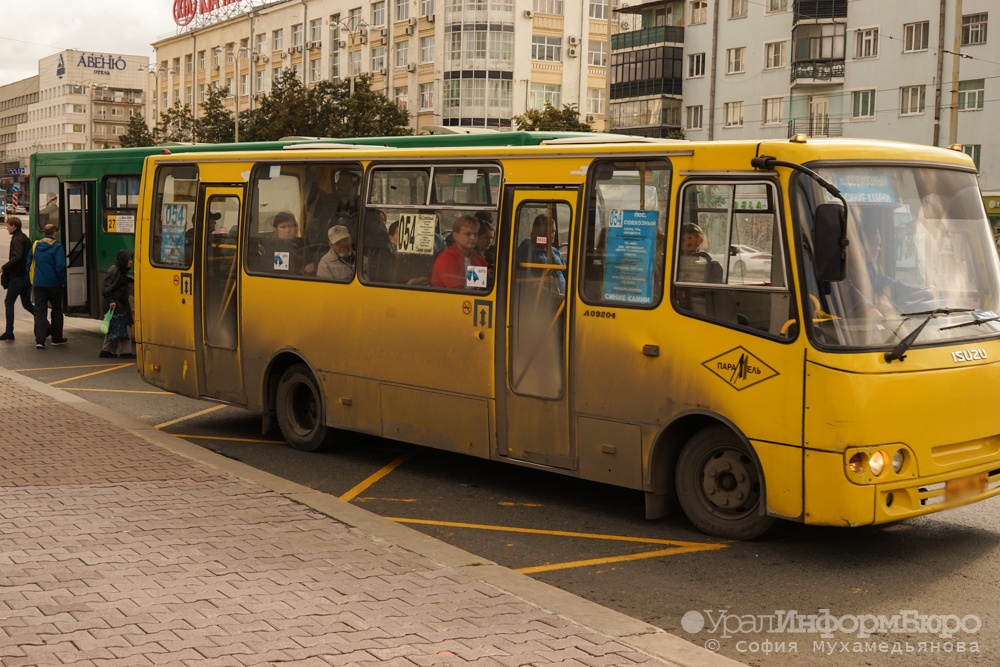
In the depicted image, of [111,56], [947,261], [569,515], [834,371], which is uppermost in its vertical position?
[111,56]

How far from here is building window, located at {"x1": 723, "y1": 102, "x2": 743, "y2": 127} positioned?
69.8 metres

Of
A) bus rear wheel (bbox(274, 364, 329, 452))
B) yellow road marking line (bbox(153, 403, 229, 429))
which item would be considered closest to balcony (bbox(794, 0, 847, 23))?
yellow road marking line (bbox(153, 403, 229, 429))

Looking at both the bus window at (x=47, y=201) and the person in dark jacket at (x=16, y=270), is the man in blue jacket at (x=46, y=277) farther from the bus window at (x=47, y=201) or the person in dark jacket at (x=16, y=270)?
the bus window at (x=47, y=201)

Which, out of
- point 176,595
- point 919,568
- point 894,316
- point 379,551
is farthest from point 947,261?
point 176,595

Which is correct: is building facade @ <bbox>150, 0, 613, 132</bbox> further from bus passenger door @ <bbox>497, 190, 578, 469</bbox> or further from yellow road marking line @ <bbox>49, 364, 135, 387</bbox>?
bus passenger door @ <bbox>497, 190, 578, 469</bbox>

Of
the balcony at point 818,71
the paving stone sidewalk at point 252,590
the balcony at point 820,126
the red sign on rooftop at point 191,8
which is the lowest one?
the paving stone sidewalk at point 252,590

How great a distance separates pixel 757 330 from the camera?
801 centimetres

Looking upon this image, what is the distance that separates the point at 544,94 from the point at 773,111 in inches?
721

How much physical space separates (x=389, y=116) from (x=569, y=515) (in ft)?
180

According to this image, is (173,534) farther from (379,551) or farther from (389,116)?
(389,116)

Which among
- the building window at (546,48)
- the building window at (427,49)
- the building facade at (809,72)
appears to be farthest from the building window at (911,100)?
the building window at (427,49)

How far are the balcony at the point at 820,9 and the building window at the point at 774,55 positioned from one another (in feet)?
8.81

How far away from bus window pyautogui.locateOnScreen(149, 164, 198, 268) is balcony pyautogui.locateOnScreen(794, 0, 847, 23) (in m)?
55.5

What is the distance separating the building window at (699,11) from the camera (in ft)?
237
